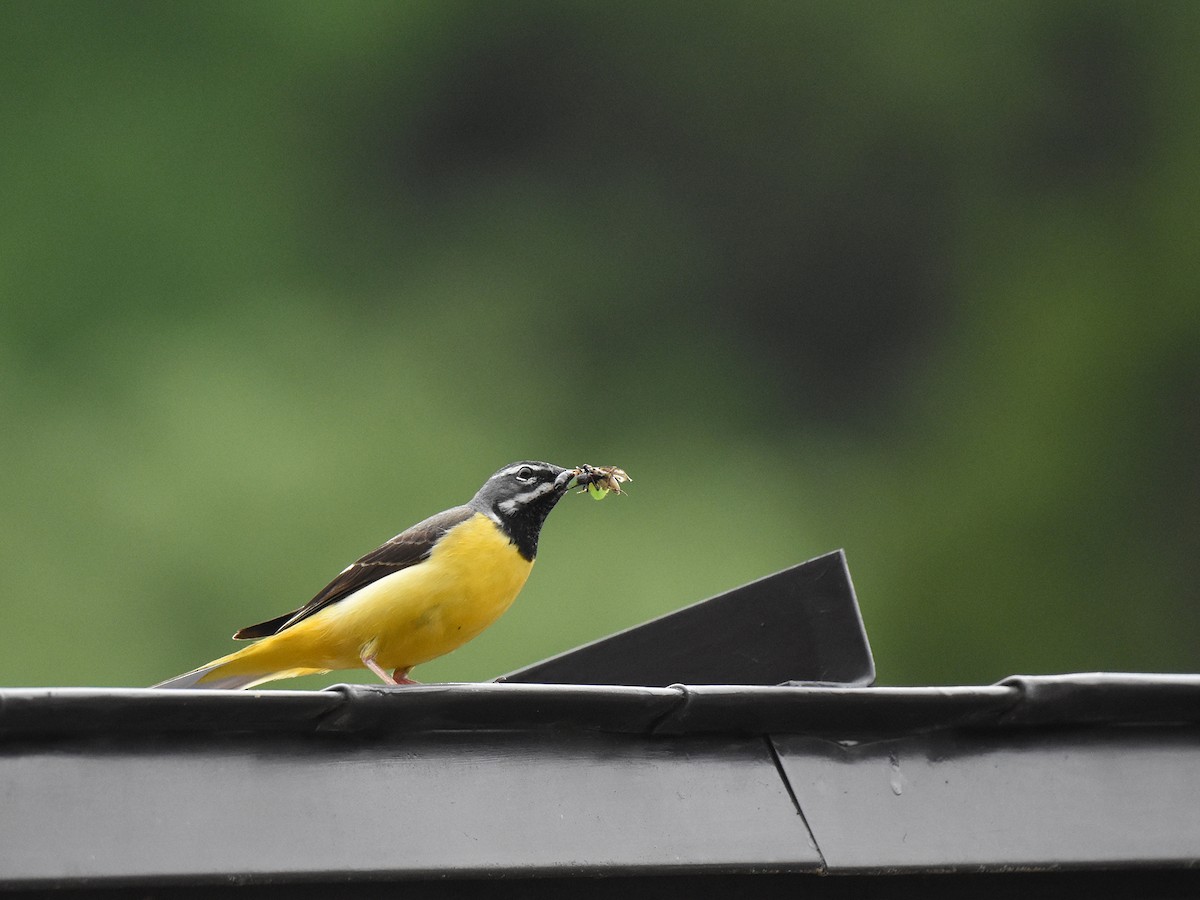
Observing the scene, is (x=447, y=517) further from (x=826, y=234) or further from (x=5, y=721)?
(x=826, y=234)

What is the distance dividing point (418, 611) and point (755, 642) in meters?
1.12

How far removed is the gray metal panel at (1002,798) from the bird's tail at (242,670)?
2485mm

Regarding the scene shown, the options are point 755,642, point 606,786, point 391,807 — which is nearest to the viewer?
point 391,807

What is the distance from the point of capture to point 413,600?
4.41m

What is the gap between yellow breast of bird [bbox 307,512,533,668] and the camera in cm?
442

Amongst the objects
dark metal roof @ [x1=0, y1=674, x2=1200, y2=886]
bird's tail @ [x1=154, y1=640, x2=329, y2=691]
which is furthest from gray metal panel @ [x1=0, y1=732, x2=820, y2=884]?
bird's tail @ [x1=154, y1=640, x2=329, y2=691]

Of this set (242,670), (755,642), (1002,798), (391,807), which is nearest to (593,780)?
(391,807)

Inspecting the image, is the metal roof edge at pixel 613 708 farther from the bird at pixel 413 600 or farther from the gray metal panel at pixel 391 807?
the bird at pixel 413 600

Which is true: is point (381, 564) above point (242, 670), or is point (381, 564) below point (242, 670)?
above

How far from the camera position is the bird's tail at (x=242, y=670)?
4.71m

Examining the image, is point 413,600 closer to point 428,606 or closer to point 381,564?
point 428,606

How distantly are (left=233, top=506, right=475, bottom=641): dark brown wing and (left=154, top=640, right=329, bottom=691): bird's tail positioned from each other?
0.07 m

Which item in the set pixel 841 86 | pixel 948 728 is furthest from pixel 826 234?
pixel 948 728

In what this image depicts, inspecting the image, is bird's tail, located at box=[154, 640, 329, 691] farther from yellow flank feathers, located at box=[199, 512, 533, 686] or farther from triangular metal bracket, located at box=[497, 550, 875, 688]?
triangular metal bracket, located at box=[497, 550, 875, 688]
